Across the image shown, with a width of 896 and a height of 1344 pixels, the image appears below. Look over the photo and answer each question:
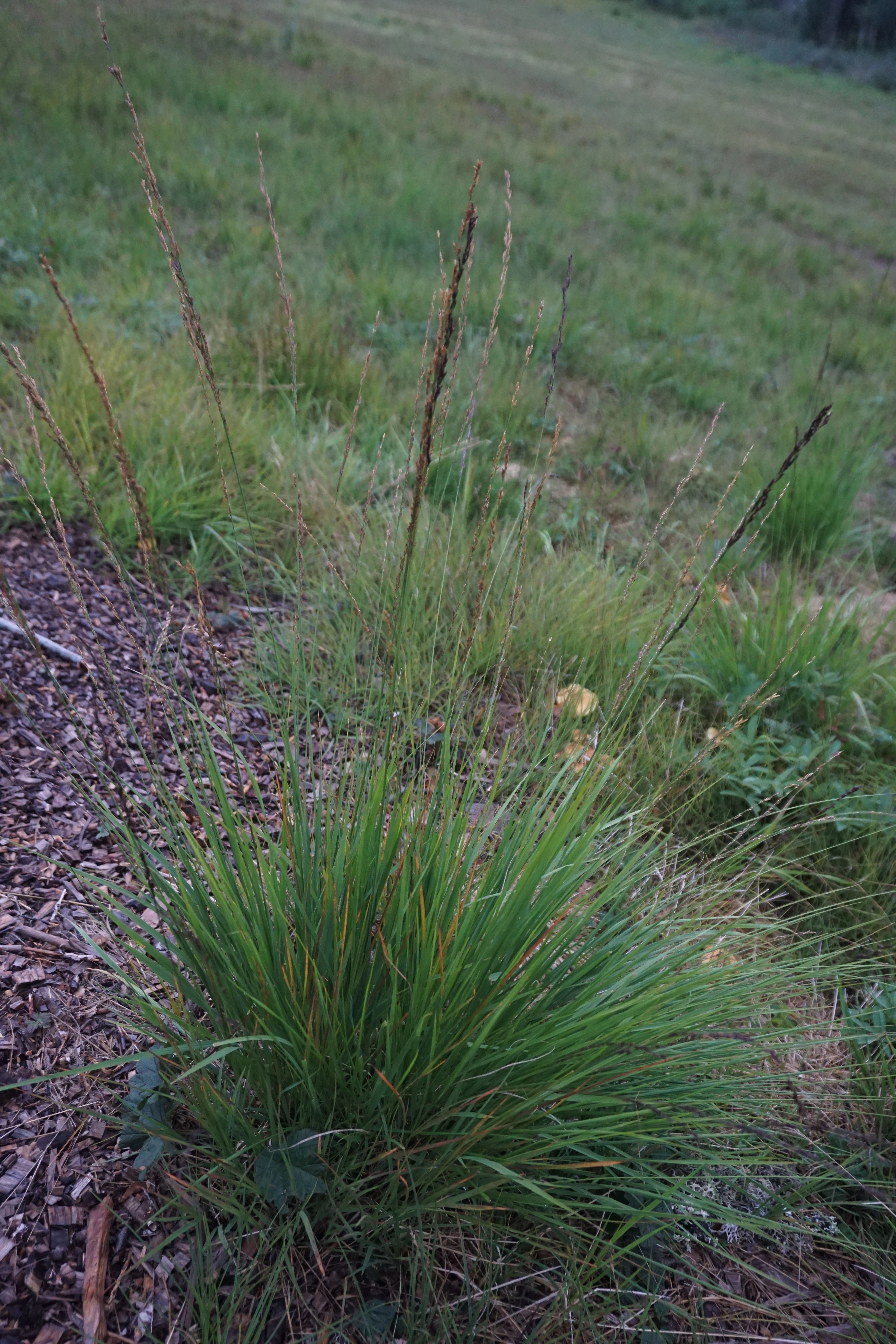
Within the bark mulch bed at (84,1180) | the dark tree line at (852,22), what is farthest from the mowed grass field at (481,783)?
the dark tree line at (852,22)

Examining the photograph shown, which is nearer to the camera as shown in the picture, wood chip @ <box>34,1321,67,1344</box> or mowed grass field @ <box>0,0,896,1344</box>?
wood chip @ <box>34,1321,67,1344</box>

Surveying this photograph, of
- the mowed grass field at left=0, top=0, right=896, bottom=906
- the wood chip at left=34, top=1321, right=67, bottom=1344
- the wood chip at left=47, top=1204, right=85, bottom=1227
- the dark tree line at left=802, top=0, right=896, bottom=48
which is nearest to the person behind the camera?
the wood chip at left=34, top=1321, right=67, bottom=1344

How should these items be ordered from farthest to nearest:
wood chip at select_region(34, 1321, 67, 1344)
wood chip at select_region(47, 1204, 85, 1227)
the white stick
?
the white stick < wood chip at select_region(47, 1204, 85, 1227) < wood chip at select_region(34, 1321, 67, 1344)

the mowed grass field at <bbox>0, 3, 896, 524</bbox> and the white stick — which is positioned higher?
the mowed grass field at <bbox>0, 3, 896, 524</bbox>

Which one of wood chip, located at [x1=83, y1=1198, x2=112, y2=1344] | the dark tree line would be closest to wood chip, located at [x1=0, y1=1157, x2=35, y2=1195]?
wood chip, located at [x1=83, y1=1198, x2=112, y2=1344]

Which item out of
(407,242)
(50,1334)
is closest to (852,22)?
(407,242)

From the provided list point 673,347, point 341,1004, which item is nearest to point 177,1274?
point 341,1004

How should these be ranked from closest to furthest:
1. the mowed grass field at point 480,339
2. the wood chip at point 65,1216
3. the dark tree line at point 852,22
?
1. the wood chip at point 65,1216
2. the mowed grass field at point 480,339
3. the dark tree line at point 852,22

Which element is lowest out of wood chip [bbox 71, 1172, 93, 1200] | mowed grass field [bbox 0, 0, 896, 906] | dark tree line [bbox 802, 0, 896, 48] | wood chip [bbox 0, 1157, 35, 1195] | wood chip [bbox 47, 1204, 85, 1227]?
wood chip [bbox 47, 1204, 85, 1227]

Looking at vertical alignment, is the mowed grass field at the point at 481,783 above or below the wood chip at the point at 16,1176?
above

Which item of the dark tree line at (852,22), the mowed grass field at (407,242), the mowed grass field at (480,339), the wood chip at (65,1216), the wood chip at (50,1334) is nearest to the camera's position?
the wood chip at (50,1334)

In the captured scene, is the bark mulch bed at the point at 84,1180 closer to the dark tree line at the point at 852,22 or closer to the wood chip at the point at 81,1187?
the wood chip at the point at 81,1187

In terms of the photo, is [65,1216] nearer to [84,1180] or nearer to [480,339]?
[84,1180]

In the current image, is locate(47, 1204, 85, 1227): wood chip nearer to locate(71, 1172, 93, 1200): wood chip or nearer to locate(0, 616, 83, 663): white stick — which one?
locate(71, 1172, 93, 1200): wood chip
